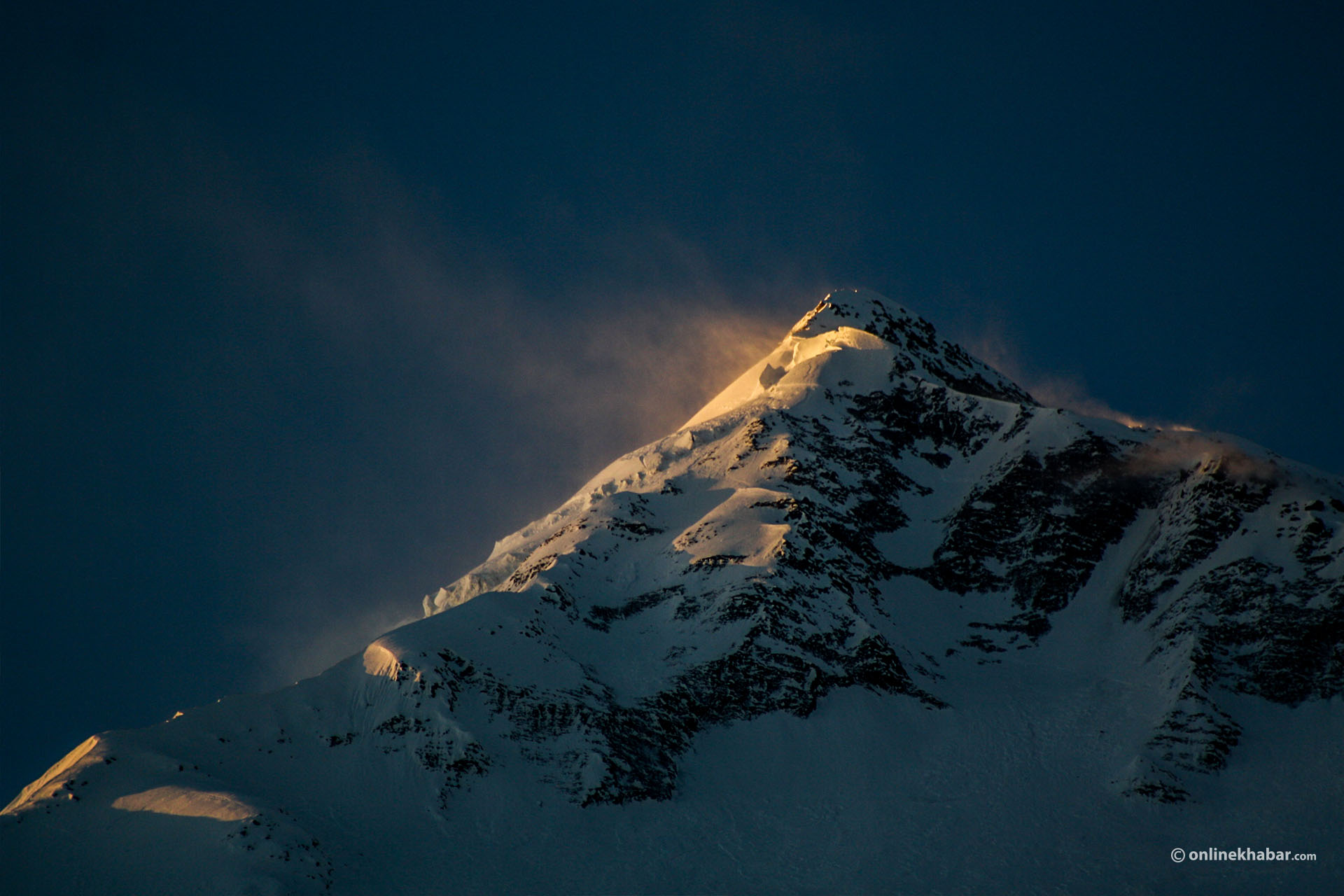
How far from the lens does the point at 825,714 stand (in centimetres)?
7062

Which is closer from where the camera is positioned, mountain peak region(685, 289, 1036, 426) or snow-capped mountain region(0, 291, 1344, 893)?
snow-capped mountain region(0, 291, 1344, 893)

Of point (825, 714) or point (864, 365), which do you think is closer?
point (825, 714)

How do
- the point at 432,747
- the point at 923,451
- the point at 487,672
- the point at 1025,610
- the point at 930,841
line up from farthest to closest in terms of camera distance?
the point at 923,451 < the point at 1025,610 < the point at 487,672 < the point at 432,747 < the point at 930,841

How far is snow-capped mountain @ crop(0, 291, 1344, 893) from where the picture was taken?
52.9 meters

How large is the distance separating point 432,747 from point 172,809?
16271mm

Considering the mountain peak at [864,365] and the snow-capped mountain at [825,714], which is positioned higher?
the mountain peak at [864,365]

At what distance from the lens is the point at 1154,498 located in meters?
89.8

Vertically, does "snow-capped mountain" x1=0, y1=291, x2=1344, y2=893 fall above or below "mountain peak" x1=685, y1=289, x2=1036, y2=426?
below

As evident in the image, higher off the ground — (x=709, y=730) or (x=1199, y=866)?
(x=709, y=730)

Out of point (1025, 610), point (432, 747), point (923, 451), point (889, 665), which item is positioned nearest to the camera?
point (432, 747)

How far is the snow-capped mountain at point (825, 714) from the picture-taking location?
52.9m

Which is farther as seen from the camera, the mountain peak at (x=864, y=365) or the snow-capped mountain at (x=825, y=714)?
the mountain peak at (x=864, y=365)

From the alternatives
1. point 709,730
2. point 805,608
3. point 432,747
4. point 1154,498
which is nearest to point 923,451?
point 1154,498

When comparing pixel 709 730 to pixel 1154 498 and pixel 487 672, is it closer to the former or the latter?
pixel 487 672
